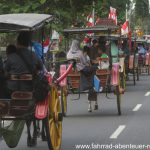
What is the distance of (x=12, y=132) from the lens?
9695 mm

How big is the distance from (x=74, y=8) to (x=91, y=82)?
35.9ft

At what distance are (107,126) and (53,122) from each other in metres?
3.53

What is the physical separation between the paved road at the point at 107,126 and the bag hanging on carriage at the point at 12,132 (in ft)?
2.56

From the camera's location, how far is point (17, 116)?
31.2 feet

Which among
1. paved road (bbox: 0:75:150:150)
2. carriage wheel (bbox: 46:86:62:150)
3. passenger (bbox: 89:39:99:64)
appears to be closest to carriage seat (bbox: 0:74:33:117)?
carriage wheel (bbox: 46:86:62:150)

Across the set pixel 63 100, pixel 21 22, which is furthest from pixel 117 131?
pixel 21 22

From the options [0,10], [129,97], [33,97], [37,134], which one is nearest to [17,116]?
[33,97]

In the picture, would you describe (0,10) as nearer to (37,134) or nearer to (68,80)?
(68,80)

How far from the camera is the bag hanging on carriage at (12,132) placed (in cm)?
963

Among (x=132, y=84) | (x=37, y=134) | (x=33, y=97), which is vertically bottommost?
(x=132, y=84)

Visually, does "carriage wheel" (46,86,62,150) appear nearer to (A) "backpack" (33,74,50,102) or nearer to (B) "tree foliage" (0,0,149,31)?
(A) "backpack" (33,74,50,102)

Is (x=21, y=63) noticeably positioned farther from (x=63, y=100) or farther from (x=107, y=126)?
(x=63, y=100)

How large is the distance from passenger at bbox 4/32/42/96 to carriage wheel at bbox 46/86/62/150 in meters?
0.52

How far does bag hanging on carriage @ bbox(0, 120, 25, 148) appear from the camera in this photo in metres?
9.63
